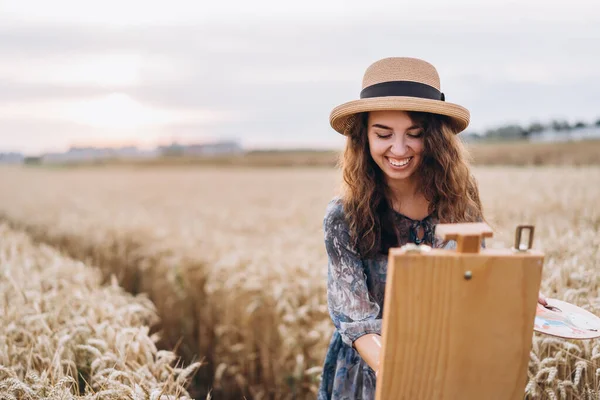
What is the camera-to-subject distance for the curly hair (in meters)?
2.06

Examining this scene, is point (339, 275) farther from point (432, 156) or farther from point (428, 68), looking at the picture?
point (428, 68)

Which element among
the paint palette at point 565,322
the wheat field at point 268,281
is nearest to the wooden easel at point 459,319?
the paint palette at point 565,322

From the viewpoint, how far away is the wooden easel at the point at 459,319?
3.96ft

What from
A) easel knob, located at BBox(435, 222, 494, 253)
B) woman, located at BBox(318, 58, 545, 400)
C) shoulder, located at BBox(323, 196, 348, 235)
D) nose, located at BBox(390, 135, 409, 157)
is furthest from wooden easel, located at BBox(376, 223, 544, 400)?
shoulder, located at BBox(323, 196, 348, 235)

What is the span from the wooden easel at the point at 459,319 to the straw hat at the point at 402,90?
80cm

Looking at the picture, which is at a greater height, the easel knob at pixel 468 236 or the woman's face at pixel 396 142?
the woman's face at pixel 396 142

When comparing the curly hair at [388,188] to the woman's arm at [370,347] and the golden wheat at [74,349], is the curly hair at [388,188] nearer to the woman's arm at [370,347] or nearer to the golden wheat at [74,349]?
the woman's arm at [370,347]

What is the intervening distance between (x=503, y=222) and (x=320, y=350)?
3.46 m

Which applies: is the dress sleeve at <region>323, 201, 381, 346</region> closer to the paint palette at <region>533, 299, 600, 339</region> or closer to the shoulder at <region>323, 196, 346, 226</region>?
the shoulder at <region>323, 196, 346, 226</region>

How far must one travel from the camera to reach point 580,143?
36406mm

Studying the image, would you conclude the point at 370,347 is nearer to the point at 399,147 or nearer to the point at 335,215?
the point at 335,215

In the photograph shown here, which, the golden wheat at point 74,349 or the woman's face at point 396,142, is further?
the golden wheat at point 74,349

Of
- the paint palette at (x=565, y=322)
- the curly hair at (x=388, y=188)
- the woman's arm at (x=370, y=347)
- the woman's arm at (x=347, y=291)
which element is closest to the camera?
the paint palette at (x=565, y=322)

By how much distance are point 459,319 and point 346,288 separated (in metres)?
0.77
